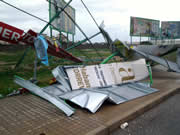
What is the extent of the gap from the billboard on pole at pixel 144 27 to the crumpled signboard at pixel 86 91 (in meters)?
18.1

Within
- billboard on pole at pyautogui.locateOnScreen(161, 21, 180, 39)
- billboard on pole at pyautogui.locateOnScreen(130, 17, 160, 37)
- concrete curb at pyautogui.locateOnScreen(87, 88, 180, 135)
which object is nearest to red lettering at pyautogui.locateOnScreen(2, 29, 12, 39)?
concrete curb at pyautogui.locateOnScreen(87, 88, 180, 135)

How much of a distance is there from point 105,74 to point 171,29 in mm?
26702

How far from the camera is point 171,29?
27.6m

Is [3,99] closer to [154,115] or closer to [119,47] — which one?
[154,115]

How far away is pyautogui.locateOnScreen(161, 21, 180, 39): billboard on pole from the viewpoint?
89.4ft

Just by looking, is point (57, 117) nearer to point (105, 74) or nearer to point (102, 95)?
point (102, 95)

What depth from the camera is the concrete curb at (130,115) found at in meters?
2.94

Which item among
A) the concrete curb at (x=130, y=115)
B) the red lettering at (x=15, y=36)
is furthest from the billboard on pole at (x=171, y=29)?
the red lettering at (x=15, y=36)

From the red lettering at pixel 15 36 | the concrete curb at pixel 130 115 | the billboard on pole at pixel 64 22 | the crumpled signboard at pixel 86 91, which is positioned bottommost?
the concrete curb at pixel 130 115

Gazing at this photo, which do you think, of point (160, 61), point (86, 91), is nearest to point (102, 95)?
point (86, 91)

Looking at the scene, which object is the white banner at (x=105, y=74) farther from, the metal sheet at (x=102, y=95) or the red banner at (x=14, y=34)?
the red banner at (x=14, y=34)

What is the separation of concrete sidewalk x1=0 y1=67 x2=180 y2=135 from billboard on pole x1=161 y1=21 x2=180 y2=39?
26285mm

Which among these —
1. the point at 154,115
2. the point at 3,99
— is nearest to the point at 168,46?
the point at 154,115

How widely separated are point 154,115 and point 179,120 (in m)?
0.55
